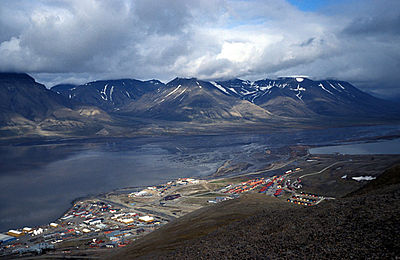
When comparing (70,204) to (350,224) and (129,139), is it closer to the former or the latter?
(350,224)

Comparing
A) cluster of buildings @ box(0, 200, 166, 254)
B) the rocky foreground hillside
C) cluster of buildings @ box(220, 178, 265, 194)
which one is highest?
the rocky foreground hillside

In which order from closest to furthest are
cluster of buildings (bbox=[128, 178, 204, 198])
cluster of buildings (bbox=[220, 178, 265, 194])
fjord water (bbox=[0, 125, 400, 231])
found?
fjord water (bbox=[0, 125, 400, 231]) < cluster of buildings (bbox=[220, 178, 265, 194]) < cluster of buildings (bbox=[128, 178, 204, 198])

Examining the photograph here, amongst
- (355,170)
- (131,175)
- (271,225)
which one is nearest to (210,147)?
(131,175)

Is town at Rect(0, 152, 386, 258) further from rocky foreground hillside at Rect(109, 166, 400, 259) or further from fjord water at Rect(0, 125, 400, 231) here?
rocky foreground hillside at Rect(109, 166, 400, 259)

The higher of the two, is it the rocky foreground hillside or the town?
the rocky foreground hillside

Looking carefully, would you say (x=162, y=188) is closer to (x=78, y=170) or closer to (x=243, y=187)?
(x=243, y=187)

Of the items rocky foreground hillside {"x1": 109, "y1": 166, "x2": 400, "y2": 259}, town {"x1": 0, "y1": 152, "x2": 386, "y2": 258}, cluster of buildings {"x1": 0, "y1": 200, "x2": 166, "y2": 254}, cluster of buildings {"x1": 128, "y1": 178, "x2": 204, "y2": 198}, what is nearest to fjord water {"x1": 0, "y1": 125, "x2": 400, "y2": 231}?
cluster of buildings {"x1": 0, "y1": 200, "x2": 166, "y2": 254}

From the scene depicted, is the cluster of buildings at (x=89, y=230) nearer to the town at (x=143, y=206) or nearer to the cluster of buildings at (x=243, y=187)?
the town at (x=143, y=206)

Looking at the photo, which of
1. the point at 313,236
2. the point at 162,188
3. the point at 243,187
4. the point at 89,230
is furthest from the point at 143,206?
the point at 313,236

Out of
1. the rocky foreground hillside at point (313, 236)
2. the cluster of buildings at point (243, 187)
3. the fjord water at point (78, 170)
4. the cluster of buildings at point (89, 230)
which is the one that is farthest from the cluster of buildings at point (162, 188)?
the rocky foreground hillside at point (313, 236)
